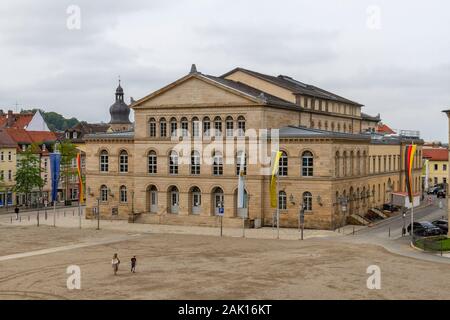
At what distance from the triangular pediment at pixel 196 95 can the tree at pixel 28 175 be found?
95.3 feet

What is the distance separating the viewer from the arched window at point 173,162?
240 ft

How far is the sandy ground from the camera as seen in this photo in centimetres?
3694

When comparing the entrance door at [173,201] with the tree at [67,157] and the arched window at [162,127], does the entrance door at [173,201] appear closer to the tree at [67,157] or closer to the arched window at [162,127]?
the arched window at [162,127]

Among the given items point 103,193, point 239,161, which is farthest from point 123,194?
point 239,161

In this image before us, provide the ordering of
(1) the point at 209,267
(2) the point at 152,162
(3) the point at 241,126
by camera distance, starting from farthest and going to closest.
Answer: (2) the point at 152,162, (3) the point at 241,126, (1) the point at 209,267

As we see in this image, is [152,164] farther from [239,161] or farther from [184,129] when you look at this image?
[239,161]

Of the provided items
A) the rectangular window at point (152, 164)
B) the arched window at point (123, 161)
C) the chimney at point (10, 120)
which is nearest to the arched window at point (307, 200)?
the rectangular window at point (152, 164)

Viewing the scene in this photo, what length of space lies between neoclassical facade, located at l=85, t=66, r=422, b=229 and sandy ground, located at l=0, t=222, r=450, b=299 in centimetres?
927

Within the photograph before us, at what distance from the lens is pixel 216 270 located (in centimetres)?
4400

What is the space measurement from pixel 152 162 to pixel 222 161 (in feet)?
29.6
